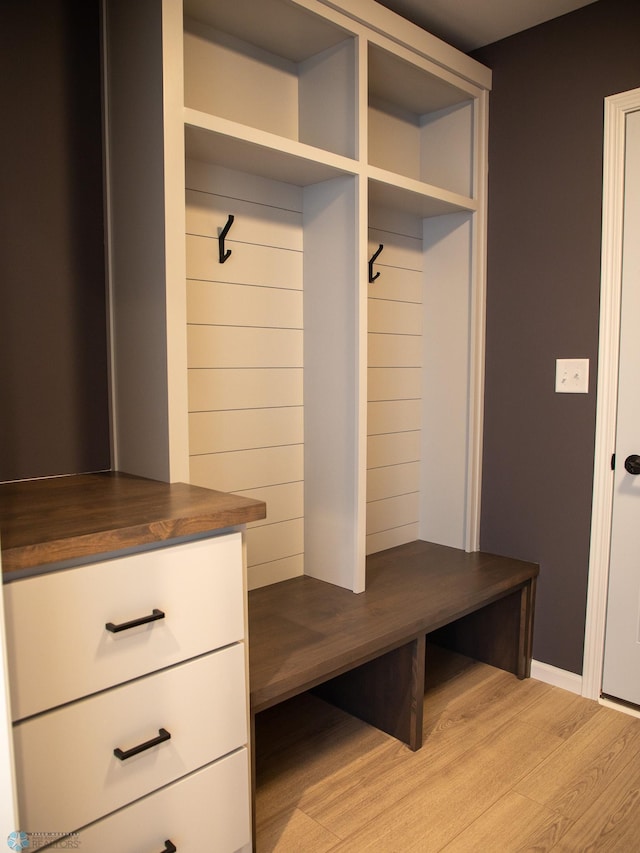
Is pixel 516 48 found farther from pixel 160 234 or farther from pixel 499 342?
pixel 160 234

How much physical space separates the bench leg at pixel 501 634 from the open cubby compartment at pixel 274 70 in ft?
5.76

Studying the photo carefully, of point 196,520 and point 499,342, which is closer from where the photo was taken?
point 196,520

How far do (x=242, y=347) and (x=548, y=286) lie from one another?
3.83 feet

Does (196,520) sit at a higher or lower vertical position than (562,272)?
lower

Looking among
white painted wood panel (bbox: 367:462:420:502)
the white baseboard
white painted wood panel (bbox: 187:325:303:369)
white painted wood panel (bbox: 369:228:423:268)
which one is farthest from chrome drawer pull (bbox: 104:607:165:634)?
the white baseboard

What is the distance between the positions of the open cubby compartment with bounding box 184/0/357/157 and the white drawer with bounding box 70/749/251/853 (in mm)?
1783

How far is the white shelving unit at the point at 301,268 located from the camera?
1.67 m

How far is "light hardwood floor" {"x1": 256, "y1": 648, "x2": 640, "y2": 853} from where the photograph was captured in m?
1.69

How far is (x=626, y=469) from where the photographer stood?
2254 mm

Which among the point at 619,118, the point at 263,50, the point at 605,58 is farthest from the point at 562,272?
the point at 263,50

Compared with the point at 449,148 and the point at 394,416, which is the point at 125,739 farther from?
the point at 449,148

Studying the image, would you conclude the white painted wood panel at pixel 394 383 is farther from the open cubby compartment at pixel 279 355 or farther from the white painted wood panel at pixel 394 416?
the open cubby compartment at pixel 279 355

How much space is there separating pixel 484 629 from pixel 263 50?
89.5 inches

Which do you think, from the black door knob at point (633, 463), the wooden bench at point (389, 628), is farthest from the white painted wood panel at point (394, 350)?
the black door knob at point (633, 463)
